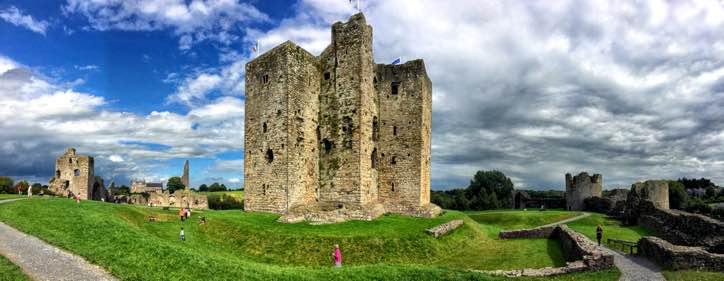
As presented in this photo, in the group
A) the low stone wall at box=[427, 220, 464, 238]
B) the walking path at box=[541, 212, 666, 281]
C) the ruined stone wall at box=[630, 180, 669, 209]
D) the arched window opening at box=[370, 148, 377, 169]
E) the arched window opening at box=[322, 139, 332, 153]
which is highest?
the arched window opening at box=[322, 139, 332, 153]

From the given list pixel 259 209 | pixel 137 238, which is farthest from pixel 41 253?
pixel 259 209

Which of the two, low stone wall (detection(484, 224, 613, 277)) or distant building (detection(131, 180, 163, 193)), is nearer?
low stone wall (detection(484, 224, 613, 277))

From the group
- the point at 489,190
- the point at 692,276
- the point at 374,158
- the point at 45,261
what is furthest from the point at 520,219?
the point at 489,190

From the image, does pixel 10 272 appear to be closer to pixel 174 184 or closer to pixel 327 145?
pixel 327 145

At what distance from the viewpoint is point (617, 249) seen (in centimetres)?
2272

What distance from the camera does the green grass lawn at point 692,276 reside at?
13.6m

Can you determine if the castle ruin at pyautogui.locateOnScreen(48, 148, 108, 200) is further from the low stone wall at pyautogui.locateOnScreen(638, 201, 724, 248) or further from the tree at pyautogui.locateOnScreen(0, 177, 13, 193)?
the low stone wall at pyautogui.locateOnScreen(638, 201, 724, 248)

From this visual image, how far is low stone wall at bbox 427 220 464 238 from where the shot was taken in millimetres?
24062

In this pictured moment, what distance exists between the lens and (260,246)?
21312 millimetres

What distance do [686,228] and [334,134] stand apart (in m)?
24.7

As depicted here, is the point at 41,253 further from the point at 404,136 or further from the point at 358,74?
the point at 404,136

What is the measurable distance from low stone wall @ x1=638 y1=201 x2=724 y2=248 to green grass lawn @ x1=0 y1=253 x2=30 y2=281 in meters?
29.4

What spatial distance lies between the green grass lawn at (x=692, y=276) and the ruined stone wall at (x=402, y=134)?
64.5ft

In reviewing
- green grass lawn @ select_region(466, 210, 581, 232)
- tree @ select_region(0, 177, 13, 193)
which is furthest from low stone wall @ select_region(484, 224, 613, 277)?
tree @ select_region(0, 177, 13, 193)
